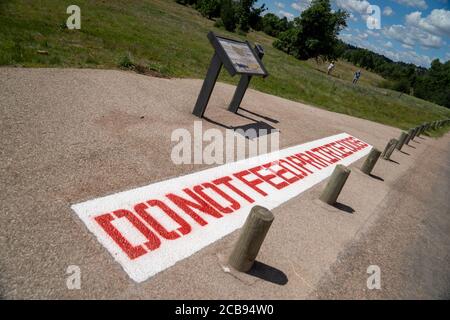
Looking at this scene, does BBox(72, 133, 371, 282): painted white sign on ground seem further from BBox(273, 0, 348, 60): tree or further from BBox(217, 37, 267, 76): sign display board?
BBox(273, 0, 348, 60): tree

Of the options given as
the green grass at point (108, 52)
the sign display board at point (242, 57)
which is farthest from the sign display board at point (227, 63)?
the green grass at point (108, 52)

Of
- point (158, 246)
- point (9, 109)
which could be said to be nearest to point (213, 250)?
point (158, 246)

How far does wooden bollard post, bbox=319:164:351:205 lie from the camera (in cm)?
666

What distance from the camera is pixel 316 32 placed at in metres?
50.3

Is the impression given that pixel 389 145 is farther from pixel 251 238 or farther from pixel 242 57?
pixel 251 238

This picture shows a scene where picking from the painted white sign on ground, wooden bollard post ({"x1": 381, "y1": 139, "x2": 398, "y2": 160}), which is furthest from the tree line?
the painted white sign on ground

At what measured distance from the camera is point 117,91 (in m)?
9.74

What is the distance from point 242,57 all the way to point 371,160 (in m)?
4.78

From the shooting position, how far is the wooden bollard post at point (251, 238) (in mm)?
4098

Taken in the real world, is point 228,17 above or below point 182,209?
above

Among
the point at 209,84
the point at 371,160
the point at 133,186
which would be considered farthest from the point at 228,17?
the point at 133,186

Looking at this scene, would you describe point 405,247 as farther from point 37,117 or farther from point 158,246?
point 37,117

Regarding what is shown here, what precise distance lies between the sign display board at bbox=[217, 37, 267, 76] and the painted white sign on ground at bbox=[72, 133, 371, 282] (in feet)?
8.91
